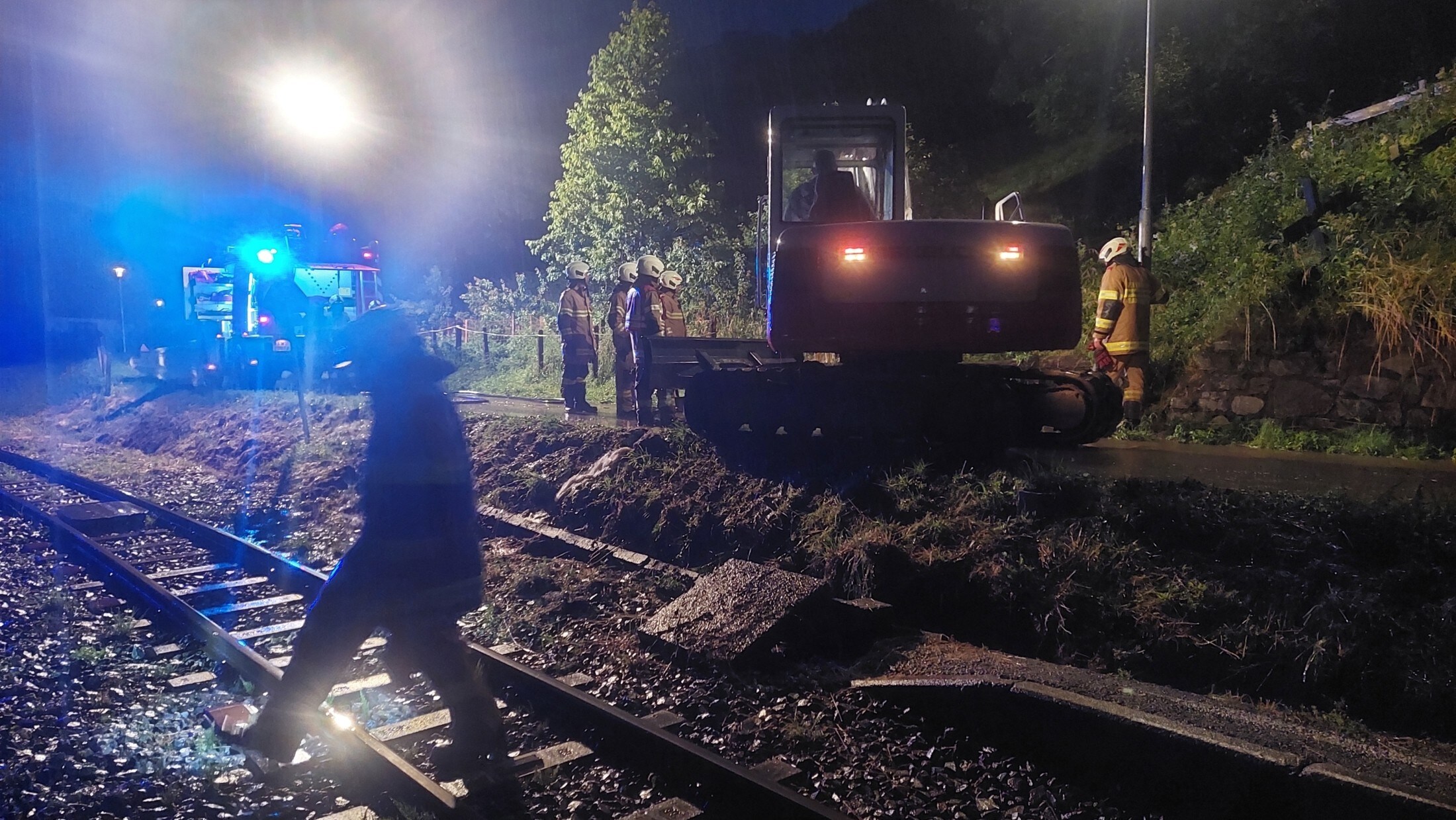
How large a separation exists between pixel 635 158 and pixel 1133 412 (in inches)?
610

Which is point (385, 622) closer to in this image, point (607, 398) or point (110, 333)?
point (607, 398)

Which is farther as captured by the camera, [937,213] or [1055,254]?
[937,213]

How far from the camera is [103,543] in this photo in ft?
30.2

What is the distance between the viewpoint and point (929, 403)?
744cm

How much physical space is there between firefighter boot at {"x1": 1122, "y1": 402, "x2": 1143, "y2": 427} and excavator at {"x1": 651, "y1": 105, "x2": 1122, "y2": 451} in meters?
1.96

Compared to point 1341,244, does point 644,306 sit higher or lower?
lower

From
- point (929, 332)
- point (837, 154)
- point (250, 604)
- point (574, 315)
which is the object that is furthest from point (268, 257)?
point (929, 332)

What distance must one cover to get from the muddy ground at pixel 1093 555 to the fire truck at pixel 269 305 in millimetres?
8898

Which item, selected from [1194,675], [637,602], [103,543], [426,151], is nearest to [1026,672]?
[1194,675]

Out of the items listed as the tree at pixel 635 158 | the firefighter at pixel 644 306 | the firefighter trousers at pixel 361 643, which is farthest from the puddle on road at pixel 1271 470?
the tree at pixel 635 158

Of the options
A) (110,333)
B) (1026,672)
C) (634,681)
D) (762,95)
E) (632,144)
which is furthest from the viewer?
(762,95)

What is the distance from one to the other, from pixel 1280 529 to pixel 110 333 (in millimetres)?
37441

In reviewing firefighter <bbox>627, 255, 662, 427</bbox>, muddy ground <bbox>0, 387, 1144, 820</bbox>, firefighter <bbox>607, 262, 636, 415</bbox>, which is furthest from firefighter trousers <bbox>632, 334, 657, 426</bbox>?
muddy ground <bbox>0, 387, 1144, 820</bbox>

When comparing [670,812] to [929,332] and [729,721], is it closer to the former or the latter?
[729,721]
